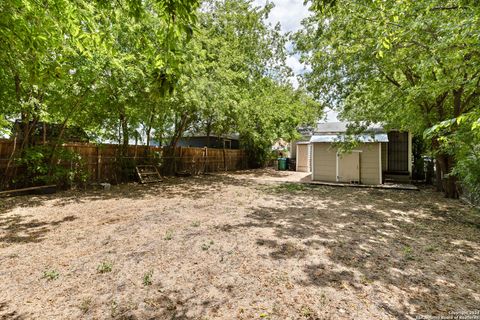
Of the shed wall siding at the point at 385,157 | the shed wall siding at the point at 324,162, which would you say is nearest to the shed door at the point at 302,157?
the shed wall siding at the point at 385,157

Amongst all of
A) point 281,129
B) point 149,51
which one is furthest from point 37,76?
point 281,129

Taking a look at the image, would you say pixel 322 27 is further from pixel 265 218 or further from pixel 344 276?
pixel 344 276

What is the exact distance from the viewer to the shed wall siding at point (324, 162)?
12.3 meters

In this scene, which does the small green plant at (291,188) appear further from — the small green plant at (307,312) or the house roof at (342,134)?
the small green plant at (307,312)

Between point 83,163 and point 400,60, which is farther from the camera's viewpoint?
point 83,163

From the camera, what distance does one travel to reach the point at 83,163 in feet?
30.0

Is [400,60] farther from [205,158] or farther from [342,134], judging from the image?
[205,158]

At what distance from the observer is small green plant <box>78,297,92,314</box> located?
7.89 feet

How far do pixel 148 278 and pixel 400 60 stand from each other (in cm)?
787

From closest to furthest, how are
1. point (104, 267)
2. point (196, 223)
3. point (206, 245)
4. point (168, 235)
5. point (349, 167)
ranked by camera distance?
point (104, 267) → point (206, 245) → point (168, 235) → point (196, 223) → point (349, 167)

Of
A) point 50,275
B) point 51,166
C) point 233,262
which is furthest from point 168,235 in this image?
point 51,166

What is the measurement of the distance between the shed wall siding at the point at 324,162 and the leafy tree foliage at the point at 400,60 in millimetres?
2844

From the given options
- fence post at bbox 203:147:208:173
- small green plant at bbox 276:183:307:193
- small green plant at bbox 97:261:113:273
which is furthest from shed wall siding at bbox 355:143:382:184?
small green plant at bbox 97:261:113:273

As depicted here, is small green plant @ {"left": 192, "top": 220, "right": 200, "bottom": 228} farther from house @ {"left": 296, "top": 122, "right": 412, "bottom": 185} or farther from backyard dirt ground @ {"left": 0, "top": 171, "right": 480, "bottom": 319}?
house @ {"left": 296, "top": 122, "right": 412, "bottom": 185}
